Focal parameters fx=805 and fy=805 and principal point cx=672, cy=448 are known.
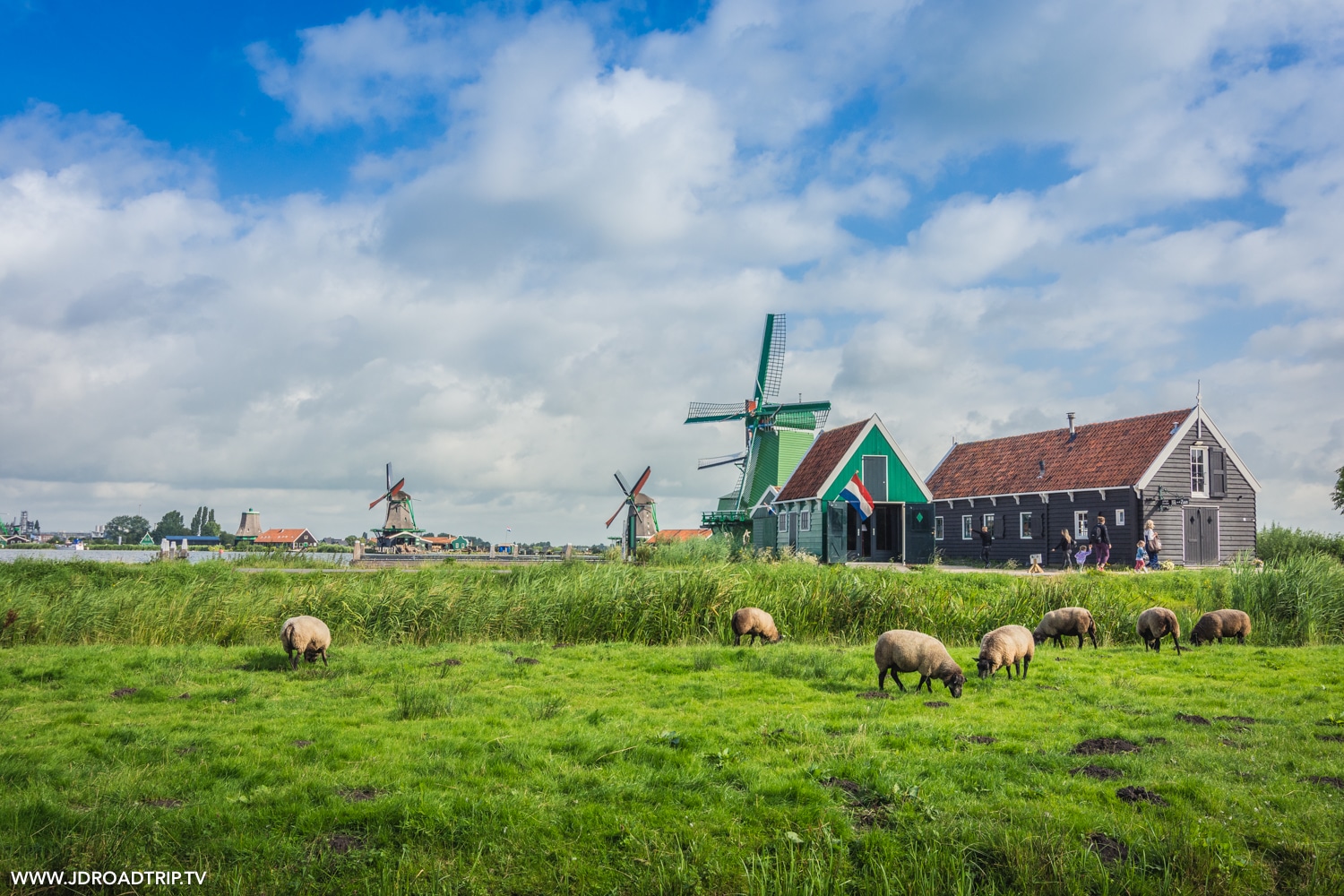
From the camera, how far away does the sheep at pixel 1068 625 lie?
16250 millimetres

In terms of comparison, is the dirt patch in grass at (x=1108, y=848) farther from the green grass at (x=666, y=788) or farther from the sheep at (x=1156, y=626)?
the sheep at (x=1156, y=626)

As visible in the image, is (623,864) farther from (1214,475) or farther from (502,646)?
(1214,475)

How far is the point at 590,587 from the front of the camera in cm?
1881

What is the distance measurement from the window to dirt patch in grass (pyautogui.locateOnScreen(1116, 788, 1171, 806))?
35.2 metres

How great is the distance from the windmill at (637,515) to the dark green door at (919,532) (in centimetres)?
2065

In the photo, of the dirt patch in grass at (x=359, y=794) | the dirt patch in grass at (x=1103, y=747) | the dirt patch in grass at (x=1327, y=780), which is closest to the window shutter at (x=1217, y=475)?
the dirt patch in grass at (x=1103, y=747)

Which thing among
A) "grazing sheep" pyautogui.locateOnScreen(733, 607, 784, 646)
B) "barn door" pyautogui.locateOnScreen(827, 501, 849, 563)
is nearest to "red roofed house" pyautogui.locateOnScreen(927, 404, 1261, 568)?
"barn door" pyautogui.locateOnScreen(827, 501, 849, 563)

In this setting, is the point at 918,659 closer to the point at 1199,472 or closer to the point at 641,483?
the point at 1199,472

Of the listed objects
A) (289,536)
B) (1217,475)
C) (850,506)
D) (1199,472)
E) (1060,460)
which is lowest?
(289,536)

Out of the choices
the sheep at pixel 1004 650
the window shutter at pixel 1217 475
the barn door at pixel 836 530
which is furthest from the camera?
the barn door at pixel 836 530

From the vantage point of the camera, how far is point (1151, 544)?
3303 centimetres

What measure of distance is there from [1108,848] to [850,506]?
36.6m

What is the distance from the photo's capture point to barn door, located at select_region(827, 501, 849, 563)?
4009 centimetres

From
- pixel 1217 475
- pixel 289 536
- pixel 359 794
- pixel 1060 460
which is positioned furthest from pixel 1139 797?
pixel 289 536
